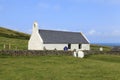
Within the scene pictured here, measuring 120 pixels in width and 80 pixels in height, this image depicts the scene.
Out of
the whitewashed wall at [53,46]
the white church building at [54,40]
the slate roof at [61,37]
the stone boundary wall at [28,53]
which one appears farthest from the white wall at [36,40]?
the stone boundary wall at [28,53]


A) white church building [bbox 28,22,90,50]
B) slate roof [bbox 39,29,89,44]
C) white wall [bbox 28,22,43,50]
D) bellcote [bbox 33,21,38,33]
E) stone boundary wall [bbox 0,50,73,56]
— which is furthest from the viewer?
slate roof [bbox 39,29,89,44]

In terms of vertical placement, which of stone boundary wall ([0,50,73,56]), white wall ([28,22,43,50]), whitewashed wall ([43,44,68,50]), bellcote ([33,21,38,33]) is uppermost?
bellcote ([33,21,38,33])

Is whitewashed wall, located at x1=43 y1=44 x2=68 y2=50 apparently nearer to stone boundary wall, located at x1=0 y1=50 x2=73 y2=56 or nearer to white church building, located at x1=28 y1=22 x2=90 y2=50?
white church building, located at x1=28 y1=22 x2=90 y2=50

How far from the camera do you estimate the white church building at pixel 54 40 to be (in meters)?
66.8

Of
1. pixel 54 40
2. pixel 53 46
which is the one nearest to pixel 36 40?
pixel 53 46

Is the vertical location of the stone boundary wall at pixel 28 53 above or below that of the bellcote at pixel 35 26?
below

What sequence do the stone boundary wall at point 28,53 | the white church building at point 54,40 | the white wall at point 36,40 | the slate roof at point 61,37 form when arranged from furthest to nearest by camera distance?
the slate roof at point 61,37, the white church building at point 54,40, the white wall at point 36,40, the stone boundary wall at point 28,53

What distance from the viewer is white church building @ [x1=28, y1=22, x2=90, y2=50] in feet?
219

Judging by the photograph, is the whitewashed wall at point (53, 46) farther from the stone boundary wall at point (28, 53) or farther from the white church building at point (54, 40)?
the stone boundary wall at point (28, 53)

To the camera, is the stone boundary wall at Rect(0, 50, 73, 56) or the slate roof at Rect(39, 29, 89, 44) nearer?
the stone boundary wall at Rect(0, 50, 73, 56)

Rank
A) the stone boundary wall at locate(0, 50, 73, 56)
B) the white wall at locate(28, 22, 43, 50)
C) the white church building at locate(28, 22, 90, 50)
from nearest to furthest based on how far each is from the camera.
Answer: the stone boundary wall at locate(0, 50, 73, 56) → the white wall at locate(28, 22, 43, 50) → the white church building at locate(28, 22, 90, 50)

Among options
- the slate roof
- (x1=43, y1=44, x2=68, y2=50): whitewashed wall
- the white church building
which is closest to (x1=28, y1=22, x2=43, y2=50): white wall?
the white church building

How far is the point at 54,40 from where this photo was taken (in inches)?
2749

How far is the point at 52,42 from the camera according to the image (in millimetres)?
68562
